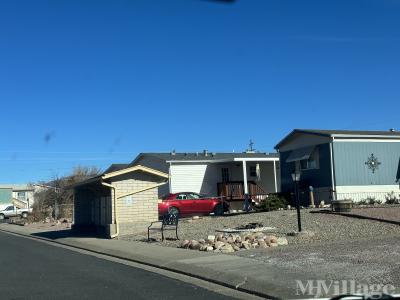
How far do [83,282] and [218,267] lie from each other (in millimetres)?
3119

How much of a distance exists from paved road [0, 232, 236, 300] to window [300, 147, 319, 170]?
18.1 metres

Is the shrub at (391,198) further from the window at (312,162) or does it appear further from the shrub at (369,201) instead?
the window at (312,162)

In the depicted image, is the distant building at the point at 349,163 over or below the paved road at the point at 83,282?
over

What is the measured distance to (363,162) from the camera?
3133 cm

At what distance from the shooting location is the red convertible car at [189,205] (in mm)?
31016

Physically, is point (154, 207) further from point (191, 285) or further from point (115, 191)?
point (191, 285)

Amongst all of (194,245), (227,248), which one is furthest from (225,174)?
(227,248)

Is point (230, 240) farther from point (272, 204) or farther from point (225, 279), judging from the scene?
point (272, 204)

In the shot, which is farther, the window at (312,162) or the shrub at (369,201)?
the window at (312,162)

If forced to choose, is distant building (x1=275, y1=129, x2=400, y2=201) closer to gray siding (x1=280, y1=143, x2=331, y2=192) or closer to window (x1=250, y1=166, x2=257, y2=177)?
gray siding (x1=280, y1=143, x2=331, y2=192)

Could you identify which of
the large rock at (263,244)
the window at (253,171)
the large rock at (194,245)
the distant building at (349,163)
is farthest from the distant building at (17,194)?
the large rock at (263,244)

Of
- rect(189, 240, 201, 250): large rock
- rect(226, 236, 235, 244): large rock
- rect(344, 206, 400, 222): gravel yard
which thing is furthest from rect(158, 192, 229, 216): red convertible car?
rect(226, 236, 235, 244): large rock

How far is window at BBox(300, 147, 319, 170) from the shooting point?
105 feet

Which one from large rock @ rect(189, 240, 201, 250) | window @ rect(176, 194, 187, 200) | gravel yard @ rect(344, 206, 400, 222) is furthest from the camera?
window @ rect(176, 194, 187, 200)
